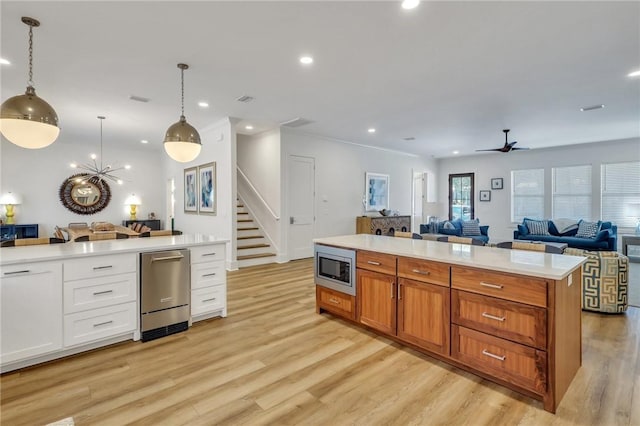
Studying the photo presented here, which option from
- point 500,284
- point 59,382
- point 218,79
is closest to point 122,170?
point 218,79

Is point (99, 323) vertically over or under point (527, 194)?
under

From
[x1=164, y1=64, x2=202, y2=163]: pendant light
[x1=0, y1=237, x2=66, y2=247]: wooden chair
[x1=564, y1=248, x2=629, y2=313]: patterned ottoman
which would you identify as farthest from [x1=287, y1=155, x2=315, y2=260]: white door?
[x1=564, y1=248, x2=629, y2=313]: patterned ottoman

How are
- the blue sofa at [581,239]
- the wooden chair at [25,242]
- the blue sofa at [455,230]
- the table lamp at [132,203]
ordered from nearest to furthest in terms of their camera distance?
the wooden chair at [25,242] → the blue sofa at [581,239] → the blue sofa at [455,230] → the table lamp at [132,203]

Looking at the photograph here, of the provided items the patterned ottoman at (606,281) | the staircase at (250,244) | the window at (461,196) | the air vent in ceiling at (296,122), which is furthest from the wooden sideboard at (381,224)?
the patterned ottoman at (606,281)

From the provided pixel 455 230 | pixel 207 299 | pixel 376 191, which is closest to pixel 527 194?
pixel 455 230

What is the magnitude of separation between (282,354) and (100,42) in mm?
3413

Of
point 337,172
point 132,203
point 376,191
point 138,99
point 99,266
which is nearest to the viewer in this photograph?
point 99,266

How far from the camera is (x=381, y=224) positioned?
27.2ft

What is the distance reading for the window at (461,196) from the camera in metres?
10.6

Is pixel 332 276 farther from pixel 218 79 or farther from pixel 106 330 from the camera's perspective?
pixel 218 79

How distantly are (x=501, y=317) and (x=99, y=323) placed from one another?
3.29m

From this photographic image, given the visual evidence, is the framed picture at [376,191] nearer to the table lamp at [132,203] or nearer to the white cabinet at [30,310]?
the table lamp at [132,203]

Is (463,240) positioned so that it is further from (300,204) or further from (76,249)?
(300,204)

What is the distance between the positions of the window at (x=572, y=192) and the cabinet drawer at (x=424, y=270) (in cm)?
826
